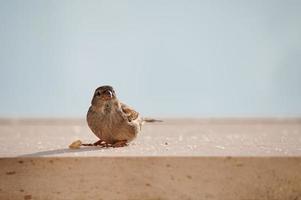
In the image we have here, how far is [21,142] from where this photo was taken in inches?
140

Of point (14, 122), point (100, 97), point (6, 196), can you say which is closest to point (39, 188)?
point (6, 196)

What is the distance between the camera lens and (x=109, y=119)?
11.3 feet

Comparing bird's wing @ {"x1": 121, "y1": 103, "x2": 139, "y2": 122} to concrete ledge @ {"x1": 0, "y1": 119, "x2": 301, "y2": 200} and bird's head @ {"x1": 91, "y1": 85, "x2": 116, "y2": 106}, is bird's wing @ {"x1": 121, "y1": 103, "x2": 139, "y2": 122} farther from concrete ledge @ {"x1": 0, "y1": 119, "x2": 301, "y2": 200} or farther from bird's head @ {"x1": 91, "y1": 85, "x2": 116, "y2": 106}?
concrete ledge @ {"x1": 0, "y1": 119, "x2": 301, "y2": 200}

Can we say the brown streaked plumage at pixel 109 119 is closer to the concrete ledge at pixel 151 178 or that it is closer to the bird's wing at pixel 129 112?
the bird's wing at pixel 129 112

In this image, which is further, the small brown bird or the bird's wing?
the bird's wing

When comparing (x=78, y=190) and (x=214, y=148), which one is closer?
(x=78, y=190)

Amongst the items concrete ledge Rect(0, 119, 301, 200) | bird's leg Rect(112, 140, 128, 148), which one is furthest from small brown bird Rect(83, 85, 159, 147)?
concrete ledge Rect(0, 119, 301, 200)

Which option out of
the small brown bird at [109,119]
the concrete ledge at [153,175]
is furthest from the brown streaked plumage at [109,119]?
the concrete ledge at [153,175]

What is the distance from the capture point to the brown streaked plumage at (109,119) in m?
3.42

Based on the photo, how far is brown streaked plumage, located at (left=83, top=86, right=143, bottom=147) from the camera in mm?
3420

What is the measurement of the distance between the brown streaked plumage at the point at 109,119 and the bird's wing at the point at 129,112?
0.08 ft

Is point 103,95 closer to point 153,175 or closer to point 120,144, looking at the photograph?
point 120,144

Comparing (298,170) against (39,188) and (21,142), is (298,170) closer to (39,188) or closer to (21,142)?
(39,188)

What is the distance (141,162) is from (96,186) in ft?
0.88
